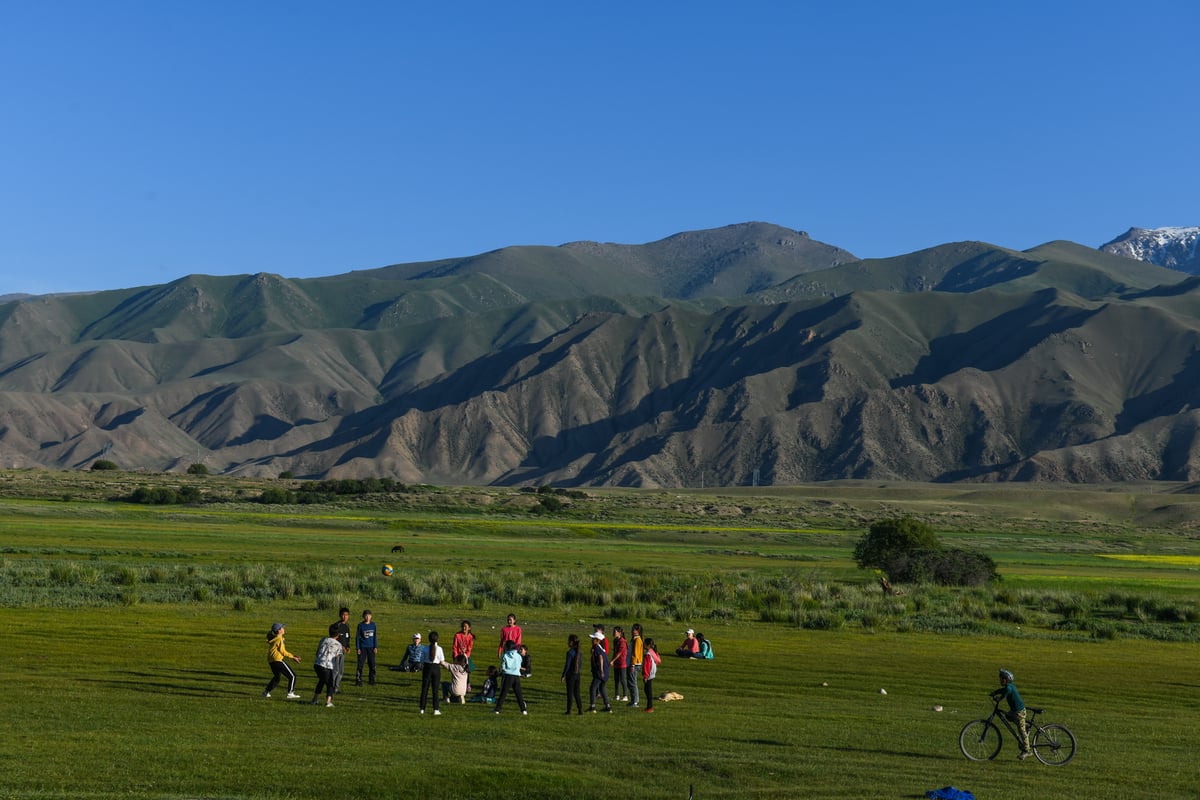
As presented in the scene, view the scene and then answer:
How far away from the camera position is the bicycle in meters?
20.3

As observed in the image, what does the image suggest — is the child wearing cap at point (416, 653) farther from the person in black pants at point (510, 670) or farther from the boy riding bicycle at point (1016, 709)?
the boy riding bicycle at point (1016, 709)

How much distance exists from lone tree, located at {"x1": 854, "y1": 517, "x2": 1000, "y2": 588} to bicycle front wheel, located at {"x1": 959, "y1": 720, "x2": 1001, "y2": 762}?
4011 cm

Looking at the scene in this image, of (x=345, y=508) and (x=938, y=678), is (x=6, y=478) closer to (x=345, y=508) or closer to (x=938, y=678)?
(x=345, y=508)

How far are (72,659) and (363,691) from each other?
7060 millimetres

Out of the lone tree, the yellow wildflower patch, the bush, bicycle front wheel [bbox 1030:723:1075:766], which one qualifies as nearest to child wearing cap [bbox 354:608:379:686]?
bicycle front wheel [bbox 1030:723:1075:766]

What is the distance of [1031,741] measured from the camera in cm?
2055

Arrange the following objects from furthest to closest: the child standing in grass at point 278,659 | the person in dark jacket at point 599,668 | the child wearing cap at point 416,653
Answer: the child wearing cap at point 416,653, the person in dark jacket at point 599,668, the child standing in grass at point 278,659

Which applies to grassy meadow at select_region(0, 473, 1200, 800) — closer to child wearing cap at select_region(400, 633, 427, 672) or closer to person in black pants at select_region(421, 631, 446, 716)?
person in black pants at select_region(421, 631, 446, 716)

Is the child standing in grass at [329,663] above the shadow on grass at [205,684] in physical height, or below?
above

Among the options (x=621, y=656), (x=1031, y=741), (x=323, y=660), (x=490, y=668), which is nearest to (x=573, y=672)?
(x=621, y=656)

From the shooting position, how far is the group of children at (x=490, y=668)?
924 inches

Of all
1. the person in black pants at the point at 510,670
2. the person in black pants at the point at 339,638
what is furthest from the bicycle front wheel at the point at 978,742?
the person in black pants at the point at 339,638

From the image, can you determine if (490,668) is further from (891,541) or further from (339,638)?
(891,541)

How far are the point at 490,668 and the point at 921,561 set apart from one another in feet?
133
